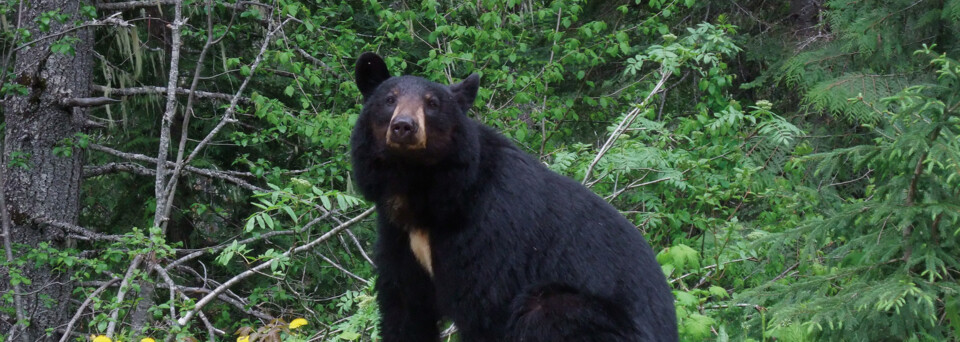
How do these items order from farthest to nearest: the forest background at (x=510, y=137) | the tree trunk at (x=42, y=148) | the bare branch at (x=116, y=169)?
the bare branch at (x=116, y=169) → the tree trunk at (x=42, y=148) → the forest background at (x=510, y=137)

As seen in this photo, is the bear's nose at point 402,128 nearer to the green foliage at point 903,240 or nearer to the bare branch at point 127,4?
the green foliage at point 903,240

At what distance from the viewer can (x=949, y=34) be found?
8.23 meters

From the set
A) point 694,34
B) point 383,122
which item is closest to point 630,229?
point 383,122

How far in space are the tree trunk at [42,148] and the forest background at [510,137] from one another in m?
0.02

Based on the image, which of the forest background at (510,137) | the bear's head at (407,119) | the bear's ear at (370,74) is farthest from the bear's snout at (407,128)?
the forest background at (510,137)

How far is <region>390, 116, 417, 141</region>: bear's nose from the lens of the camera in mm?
3658

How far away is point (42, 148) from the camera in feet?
25.0

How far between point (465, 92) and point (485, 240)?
0.84m

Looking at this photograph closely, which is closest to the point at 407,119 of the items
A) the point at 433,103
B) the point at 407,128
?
the point at 407,128

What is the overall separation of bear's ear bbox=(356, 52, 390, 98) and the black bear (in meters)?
0.03

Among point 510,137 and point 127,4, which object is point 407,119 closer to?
point 510,137

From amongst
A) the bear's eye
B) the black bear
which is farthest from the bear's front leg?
the bear's eye

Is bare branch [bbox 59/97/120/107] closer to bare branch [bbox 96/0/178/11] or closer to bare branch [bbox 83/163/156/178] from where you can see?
bare branch [bbox 83/163/156/178]

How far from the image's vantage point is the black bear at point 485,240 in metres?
3.67
